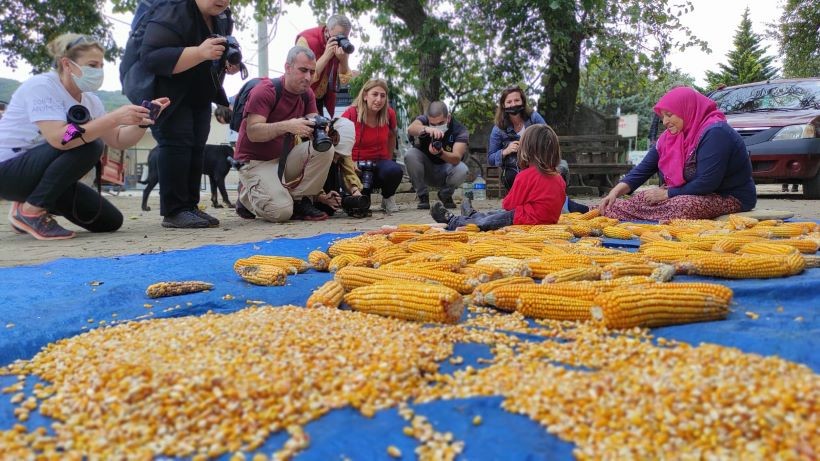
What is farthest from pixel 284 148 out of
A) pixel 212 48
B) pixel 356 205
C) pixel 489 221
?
pixel 489 221

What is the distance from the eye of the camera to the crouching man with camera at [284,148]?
6172mm

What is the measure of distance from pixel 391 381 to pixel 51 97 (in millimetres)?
4710

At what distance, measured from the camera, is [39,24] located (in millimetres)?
15117

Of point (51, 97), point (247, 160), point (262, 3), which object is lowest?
point (247, 160)

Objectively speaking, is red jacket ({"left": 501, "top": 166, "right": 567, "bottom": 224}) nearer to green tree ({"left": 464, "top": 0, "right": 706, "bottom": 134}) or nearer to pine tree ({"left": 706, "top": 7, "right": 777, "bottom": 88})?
green tree ({"left": 464, "top": 0, "right": 706, "bottom": 134})

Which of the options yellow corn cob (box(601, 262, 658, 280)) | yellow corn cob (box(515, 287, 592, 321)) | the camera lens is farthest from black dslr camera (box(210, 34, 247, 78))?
yellow corn cob (box(515, 287, 592, 321))

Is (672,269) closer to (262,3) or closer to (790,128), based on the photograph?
(790,128)

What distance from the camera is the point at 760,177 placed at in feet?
29.8

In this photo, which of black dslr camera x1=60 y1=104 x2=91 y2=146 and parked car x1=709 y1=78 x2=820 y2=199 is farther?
parked car x1=709 y1=78 x2=820 y2=199

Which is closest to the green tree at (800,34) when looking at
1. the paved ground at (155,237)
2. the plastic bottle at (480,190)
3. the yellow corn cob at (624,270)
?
the plastic bottle at (480,190)

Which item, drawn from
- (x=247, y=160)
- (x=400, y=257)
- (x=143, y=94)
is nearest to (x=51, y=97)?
(x=143, y=94)

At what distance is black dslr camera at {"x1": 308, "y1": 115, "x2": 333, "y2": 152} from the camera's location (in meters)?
6.16

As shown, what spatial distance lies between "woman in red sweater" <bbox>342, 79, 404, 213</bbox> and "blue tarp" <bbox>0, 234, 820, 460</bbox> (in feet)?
12.4

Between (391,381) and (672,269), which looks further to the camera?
(672,269)
